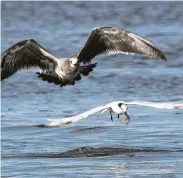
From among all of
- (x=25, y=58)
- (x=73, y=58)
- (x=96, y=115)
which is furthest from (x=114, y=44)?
(x=96, y=115)

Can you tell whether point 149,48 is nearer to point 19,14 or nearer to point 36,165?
point 36,165

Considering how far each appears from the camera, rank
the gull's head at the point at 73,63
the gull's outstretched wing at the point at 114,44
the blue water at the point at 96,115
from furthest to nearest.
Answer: the gull's head at the point at 73,63 → the gull's outstretched wing at the point at 114,44 → the blue water at the point at 96,115

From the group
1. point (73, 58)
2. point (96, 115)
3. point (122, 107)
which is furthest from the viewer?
point (96, 115)

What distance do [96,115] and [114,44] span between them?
115 inches

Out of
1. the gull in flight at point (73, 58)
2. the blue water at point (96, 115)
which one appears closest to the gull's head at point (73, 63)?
the gull in flight at point (73, 58)

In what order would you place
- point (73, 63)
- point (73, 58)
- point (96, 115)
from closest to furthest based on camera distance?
point (73, 63) → point (73, 58) → point (96, 115)

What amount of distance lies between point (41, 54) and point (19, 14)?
1796cm

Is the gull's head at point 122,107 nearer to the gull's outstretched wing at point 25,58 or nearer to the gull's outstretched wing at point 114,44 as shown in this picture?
the gull's outstretched wing at point 114,44

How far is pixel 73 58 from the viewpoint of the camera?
11977 millimetres

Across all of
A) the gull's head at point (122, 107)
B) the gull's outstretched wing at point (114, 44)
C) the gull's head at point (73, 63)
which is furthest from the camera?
Answer: the gull's head at point (73, 63)

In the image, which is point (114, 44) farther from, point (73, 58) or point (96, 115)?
point (96, 115)

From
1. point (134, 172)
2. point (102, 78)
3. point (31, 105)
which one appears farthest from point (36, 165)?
point (102, 78)

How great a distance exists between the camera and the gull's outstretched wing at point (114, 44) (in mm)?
11695

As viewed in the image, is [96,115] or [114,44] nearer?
[114,44]
